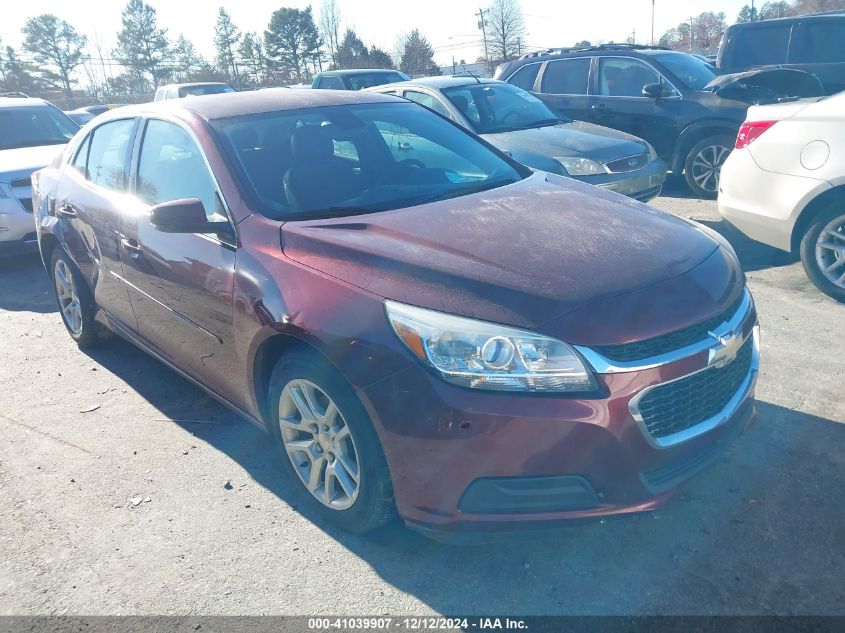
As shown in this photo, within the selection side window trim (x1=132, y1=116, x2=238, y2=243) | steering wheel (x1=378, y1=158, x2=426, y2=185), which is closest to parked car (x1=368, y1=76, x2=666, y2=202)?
steering wheel (x1=378, y1=158, x2=426, y2=185)

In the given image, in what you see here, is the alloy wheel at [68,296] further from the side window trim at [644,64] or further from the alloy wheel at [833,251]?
the side window trim at [644,64]

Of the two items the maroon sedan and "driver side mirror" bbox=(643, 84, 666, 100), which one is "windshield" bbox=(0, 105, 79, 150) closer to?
the maroon sedan

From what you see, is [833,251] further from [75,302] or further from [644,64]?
[75,302]

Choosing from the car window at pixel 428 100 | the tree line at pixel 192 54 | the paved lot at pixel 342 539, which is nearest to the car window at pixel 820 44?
the car window at pixel 428 100

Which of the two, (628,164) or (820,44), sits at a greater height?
(820,44)

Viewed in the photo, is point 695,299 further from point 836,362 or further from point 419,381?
point 836,362

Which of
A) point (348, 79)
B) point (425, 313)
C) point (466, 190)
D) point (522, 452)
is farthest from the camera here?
point (348, 79)

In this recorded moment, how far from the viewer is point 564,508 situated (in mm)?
2406

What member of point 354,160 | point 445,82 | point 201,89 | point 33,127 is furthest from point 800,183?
point 201,89

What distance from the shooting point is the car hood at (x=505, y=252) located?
8.30ft

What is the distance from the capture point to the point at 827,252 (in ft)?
16.9

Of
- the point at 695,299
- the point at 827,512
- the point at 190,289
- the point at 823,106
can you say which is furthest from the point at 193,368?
the point at 823,106

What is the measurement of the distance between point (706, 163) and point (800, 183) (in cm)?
366

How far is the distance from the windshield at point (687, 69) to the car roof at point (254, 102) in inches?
239
